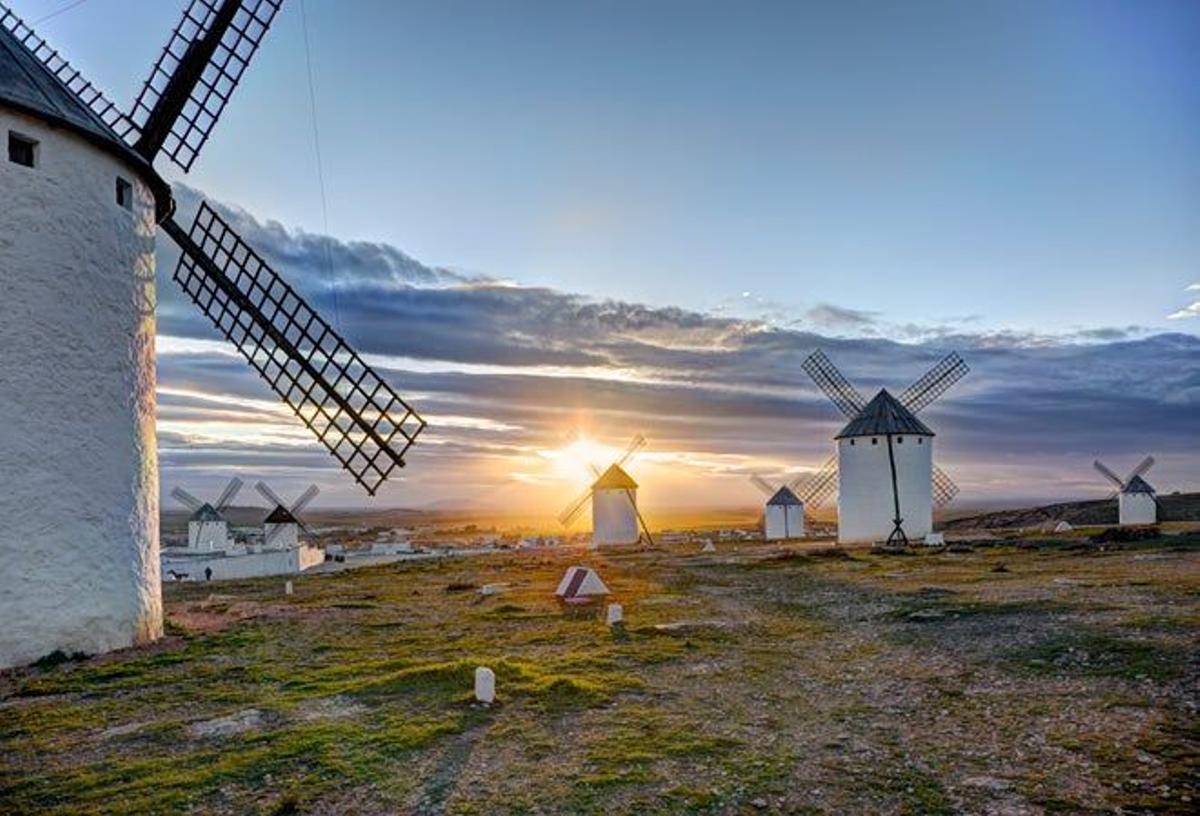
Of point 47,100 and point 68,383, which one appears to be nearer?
point 68,383

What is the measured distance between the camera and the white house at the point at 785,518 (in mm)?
62125

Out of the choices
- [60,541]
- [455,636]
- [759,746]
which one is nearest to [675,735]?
[759,746]

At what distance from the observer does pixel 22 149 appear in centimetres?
1515

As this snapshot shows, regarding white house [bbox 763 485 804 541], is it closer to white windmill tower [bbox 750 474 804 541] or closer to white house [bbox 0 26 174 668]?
white windmill tower [bbox 750 474 804 541]

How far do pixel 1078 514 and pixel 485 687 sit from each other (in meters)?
73.2

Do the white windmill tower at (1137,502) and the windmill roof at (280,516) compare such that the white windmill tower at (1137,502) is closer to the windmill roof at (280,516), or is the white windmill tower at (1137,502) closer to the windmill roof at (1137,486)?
the windmill roof at (1137,486)

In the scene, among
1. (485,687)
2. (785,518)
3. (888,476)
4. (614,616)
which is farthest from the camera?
(785,518)

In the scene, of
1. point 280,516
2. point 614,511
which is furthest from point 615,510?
point 280,516

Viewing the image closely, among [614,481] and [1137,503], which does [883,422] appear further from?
[1137,503]

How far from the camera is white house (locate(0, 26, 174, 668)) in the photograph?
14305mm

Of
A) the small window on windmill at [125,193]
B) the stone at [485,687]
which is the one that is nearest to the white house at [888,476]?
the stone at [485,687]

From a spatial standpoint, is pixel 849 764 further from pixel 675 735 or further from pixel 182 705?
pixel 182 705

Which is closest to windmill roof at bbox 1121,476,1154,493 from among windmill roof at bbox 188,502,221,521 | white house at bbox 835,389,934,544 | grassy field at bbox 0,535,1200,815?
white house at bbox 835,389,934,544

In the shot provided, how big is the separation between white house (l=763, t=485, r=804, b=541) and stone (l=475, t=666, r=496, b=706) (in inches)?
2065
